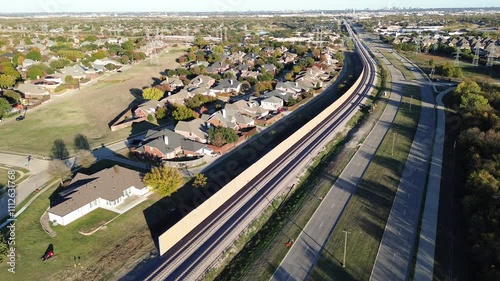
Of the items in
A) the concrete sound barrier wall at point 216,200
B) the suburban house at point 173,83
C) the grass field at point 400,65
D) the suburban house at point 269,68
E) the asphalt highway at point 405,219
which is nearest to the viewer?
the asphalt highway at point 405,219

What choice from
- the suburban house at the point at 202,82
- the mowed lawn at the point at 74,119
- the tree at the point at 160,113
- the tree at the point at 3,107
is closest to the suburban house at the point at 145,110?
the tree at the point at 160,113

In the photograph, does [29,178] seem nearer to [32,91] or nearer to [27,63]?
[32,91]

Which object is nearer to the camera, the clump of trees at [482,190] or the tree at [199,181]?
the clump of trees at [482,190]

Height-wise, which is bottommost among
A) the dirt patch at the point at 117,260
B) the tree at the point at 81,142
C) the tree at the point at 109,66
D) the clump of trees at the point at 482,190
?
the tree at the point at 109,66

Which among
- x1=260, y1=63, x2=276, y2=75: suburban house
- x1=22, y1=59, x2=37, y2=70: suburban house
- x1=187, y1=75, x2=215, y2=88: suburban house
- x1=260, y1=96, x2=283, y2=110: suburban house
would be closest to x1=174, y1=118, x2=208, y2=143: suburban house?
x1=260, y1=96, x2=283, y2=110: suburban house

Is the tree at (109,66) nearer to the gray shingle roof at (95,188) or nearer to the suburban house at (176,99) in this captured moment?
the suburban house at (176,99)

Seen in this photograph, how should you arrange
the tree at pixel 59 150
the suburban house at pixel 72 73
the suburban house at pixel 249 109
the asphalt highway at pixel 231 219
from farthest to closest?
1. the suburban house at pixel 72 73
2. the suburban house at pixel 249 109
3. the tree at pixel 59 150
4. the asphalt highway at pixel 231 219

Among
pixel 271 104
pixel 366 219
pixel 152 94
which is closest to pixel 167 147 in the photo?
pixel 366 219
